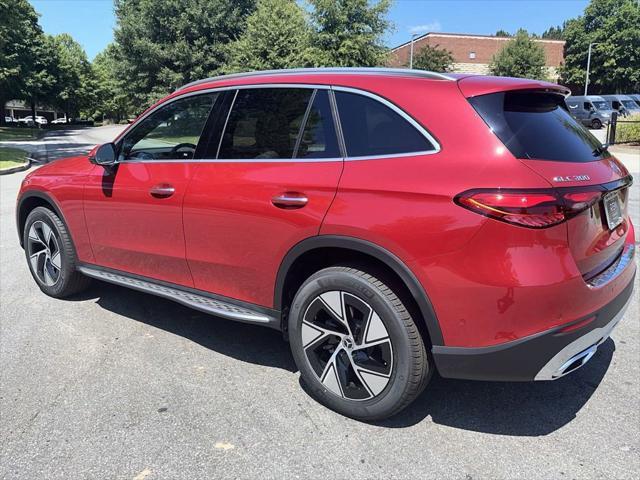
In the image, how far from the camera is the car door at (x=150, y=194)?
3.60 m

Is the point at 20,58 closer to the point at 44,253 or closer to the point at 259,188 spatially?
the point at 44,253

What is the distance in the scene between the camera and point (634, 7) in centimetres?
5581

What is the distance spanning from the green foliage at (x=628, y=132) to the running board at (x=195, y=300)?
2493 cm

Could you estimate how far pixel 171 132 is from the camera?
12.9 feet

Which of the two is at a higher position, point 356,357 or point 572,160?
point 572,160

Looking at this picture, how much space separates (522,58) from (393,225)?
54880 millimetres

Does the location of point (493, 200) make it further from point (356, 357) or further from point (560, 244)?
point (356, 357)

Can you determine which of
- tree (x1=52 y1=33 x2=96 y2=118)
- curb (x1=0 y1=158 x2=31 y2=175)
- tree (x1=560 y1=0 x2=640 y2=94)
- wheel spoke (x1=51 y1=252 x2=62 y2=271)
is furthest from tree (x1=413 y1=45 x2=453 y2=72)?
wheel spoke (x1=51 y1=252 x2=62 y2=271)

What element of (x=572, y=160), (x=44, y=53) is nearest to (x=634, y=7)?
(x=44, y=53)

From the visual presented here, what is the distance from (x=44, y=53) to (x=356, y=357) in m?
58.9

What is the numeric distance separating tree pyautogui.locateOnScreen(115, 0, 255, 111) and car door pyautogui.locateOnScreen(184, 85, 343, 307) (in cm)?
2720

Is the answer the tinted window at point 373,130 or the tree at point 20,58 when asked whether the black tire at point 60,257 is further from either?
the tree at point 20,58

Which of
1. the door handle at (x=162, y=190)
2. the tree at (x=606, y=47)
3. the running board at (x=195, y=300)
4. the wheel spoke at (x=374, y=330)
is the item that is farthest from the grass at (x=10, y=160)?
the tree at (x=606, y=47)

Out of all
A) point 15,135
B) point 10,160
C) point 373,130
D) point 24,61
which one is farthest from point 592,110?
point 24,61
